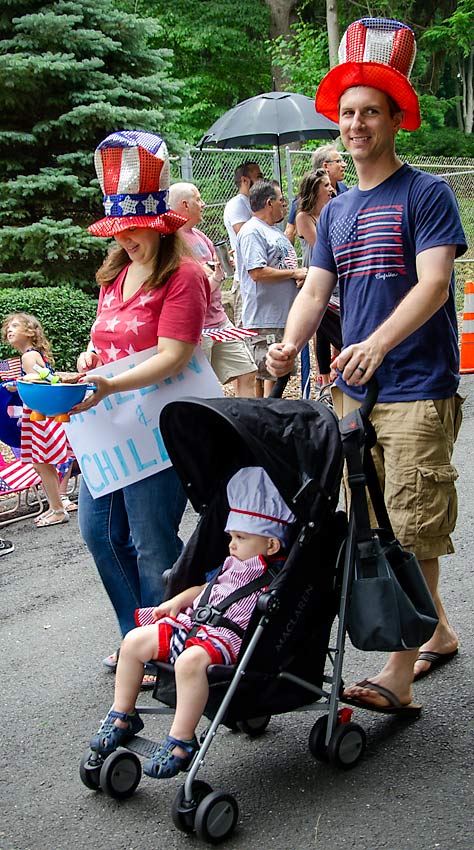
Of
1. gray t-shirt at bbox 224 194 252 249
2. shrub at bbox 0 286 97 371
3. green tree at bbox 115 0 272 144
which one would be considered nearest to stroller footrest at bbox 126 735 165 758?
gray t-shirt at bbox 224 194 252 249

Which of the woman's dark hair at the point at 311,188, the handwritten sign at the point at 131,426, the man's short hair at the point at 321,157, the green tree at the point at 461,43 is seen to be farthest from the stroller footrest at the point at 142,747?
Result: the green tree at the point at 461,43

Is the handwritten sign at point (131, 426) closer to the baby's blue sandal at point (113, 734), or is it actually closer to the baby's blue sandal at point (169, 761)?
the baby's blue sandal at point (113, 734)

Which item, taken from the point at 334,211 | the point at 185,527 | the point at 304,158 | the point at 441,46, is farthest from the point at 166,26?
the point at 334,211

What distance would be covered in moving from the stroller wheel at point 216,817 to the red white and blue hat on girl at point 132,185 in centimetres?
209

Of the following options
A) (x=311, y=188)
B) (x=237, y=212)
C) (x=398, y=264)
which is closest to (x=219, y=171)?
(x=237, y=212)

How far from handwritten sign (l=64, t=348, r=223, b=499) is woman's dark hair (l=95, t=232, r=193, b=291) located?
0.94 ft

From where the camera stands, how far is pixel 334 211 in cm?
397

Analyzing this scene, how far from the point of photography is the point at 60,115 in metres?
13.2

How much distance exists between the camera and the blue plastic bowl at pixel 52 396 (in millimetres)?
3725

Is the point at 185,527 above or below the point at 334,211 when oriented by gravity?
below

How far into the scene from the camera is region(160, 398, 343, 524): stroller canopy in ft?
10.8

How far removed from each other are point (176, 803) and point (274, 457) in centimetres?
110

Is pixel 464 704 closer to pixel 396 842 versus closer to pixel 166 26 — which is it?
pixel 396 842

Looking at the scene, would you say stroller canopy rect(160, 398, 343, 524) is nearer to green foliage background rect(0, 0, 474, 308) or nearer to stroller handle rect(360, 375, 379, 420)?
stroller handle rect(360, 375, 379, 420)
